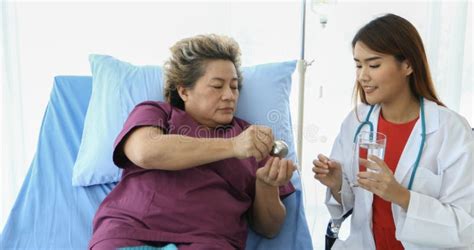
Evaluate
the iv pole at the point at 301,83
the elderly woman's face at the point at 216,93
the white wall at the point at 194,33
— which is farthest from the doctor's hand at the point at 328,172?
the white wall at the point at 194,33

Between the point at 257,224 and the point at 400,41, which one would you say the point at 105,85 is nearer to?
the point at 257,224

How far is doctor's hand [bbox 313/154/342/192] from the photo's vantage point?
1.31 metres

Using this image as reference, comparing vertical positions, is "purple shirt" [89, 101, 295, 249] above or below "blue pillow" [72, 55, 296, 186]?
below

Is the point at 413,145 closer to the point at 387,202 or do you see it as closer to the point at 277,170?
the point at 387,202

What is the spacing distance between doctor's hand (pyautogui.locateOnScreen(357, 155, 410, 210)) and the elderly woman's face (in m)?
0.43

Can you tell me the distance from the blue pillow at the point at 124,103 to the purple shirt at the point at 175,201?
0.99ft

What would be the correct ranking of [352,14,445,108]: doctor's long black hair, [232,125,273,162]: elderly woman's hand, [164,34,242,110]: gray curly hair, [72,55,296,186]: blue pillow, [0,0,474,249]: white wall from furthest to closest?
[0,0,474,249]: white wall → [72,55,296,186]: blue pillow → [164,34,242,110]: gray curly hair → [352,14,445,108]: doctor's long black hair → [232,125,273,162]: elderly woman's hand

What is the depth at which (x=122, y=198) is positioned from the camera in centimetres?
119

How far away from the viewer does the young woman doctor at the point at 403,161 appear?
44.8 inches

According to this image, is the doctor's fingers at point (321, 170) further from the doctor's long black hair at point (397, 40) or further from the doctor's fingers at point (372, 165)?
the doctor's long black hair at point (397, 40)

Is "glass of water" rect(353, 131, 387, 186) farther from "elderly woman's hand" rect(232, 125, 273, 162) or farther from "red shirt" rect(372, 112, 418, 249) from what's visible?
"elderly woman's hand" rect(232, 125, 273, 162)

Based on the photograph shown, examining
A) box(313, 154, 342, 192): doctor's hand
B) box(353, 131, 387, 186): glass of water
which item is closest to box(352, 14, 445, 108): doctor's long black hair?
box(353, 131, 387, 186): glass of water

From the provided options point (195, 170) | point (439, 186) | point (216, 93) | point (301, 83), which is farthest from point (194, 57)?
point (439, 186)

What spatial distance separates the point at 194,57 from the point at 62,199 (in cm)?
68
